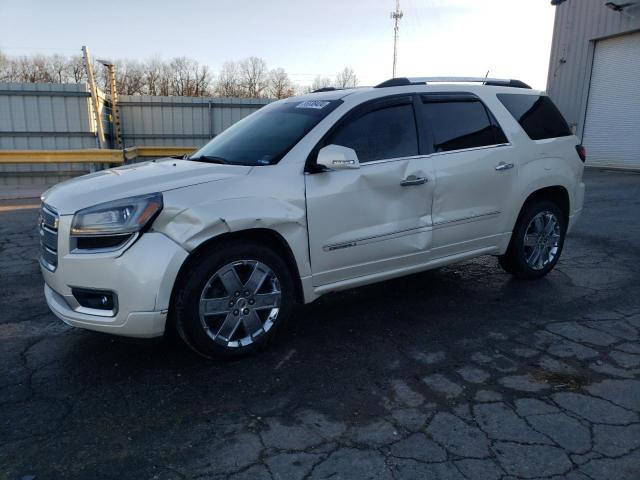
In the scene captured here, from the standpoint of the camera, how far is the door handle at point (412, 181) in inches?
155

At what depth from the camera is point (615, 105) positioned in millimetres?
16109

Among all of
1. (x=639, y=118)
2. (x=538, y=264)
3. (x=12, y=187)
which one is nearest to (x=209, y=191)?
(x=538, y=264)

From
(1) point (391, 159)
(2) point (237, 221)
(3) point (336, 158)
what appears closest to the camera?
(2) point (237, 221)

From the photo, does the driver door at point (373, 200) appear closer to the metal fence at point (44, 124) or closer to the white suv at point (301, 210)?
the white suv at point (301, 210)

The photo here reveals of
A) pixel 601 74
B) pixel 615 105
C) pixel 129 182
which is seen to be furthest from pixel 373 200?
pixel 601 74

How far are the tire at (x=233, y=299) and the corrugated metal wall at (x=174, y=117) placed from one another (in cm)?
1280

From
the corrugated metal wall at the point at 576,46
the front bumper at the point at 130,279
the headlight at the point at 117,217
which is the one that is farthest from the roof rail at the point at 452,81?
the corrugated metal wall at the point at 576,46

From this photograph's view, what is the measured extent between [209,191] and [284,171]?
55cm

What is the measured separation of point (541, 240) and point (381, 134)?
7.14ft

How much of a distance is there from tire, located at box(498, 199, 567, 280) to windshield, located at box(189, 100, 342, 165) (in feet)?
7.28

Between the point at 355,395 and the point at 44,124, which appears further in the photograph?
the point at 44,124

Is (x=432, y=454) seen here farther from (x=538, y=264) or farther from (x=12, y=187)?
(x=12, y=187)

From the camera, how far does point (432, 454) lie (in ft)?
8.23

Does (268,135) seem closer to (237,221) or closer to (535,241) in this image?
(237,221)
